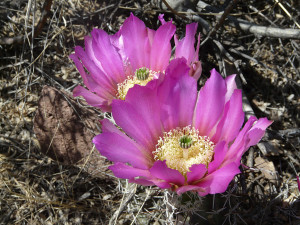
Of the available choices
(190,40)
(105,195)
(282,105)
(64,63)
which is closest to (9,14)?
(64,63)

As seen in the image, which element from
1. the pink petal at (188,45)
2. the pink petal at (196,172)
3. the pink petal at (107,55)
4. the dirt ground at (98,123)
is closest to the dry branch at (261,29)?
the dirt ground at (98,123)

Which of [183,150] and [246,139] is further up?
[246,139]

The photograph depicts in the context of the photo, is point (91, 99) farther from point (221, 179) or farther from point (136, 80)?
point (221, 179)

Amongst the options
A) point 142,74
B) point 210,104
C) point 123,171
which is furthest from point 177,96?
point 123,171

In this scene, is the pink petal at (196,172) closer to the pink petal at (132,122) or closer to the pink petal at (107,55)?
the pink petal at (132,122)

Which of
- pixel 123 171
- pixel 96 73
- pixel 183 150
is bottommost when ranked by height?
pixel 183 150

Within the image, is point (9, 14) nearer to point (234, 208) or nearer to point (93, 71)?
point (93, 71)
